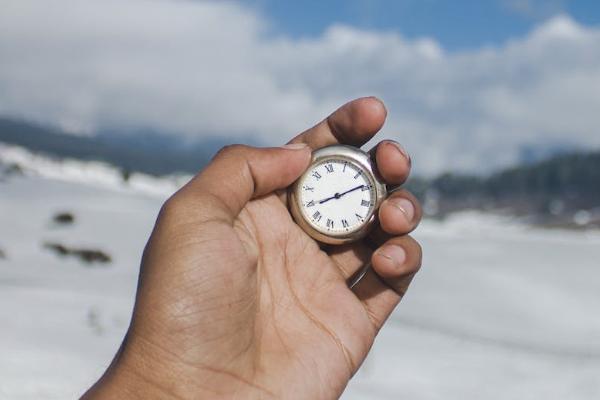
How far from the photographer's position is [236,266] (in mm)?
3844

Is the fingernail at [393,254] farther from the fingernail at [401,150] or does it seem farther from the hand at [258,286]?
the fingernail at [401,150]

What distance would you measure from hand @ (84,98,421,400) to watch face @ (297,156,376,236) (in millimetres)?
133

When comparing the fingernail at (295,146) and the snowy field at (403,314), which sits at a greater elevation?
the snowy field at (403,314)

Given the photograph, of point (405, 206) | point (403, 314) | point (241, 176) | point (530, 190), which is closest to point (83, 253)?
point (403, 314)

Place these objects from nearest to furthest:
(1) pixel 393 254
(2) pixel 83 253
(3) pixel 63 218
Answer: (1) pixel 393 254, (2) pixel 83 253, (3) pixel 63 218

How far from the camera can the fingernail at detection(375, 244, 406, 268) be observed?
405cm

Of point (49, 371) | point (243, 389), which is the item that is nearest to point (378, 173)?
point (243, 389)

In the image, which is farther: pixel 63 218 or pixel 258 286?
pixel 63 218

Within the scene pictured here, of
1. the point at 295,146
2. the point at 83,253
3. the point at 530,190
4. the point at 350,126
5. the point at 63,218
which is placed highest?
the point at 530,190

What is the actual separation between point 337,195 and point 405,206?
465 mm

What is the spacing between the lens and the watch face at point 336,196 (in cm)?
437

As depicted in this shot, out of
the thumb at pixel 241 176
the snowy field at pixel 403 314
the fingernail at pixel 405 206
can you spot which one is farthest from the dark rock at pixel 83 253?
the fingernail at pixel 405 206

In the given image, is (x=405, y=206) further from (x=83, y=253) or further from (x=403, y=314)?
(x=83, y=253)

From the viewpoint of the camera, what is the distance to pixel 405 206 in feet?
13.8
